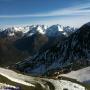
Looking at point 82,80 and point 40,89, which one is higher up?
point 40,89

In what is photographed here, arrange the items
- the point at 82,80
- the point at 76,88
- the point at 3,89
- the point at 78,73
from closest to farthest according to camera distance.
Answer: the point at 3,89, the point at 76,88, the point at 82,80, the point at 78,73

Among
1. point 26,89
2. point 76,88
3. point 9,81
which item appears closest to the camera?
point 26,89

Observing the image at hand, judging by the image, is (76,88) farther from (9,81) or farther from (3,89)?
(3,89)

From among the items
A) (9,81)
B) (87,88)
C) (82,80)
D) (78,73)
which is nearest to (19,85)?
(9,81)

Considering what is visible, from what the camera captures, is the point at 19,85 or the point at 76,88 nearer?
the point at 19,85

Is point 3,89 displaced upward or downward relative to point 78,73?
upward

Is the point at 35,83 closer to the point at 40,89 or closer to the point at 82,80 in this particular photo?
the point at 40,89

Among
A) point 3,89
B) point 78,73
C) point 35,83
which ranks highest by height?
point 3,89

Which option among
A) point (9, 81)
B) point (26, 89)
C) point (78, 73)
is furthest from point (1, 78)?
point (78, 73)

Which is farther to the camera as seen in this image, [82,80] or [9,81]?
[82,80]
